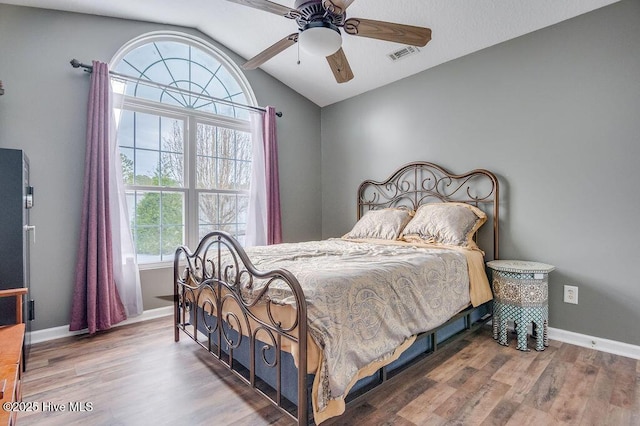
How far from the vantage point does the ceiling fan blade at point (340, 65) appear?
2242 mm

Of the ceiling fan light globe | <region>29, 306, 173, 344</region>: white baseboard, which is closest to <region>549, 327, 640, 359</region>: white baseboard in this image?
the ceiling fan light globe

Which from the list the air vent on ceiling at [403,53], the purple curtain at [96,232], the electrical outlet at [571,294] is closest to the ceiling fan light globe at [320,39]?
the air vent on ceiling at [403,53]

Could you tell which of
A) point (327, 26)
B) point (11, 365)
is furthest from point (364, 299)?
point (327, 26)

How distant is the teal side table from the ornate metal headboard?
0.50 m

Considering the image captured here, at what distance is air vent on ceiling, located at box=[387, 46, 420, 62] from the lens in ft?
10.3

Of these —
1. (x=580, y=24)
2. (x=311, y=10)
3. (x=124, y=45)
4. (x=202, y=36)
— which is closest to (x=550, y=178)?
(x=580, y=24)

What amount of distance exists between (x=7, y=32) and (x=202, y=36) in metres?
1.65

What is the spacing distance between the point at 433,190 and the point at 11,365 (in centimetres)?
334

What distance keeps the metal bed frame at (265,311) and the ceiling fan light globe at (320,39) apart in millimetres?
1212

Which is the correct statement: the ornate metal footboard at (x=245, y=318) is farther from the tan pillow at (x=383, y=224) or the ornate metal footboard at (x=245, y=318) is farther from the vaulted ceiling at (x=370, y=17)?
the vaulted ceiling at (x=370, y=17)

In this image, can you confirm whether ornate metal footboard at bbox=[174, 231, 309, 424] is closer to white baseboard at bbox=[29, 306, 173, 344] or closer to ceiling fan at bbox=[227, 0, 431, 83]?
white baseboard at bbox=[29, 306, 173, 344]

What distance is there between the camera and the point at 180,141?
3412 millimetres

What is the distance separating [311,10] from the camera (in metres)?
1.74

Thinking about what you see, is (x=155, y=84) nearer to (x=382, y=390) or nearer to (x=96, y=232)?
(x=96, y=232)
